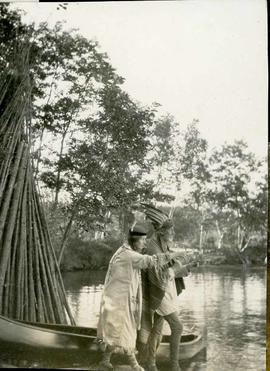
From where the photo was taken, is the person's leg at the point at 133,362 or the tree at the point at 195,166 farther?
the tree at the point at 195,166

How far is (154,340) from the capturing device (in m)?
3.78

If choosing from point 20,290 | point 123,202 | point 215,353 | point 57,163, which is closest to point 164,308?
point 215,353

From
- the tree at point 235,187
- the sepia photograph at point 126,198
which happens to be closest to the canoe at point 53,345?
the sepia photograph at point 126,198

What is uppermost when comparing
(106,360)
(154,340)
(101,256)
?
(101,256)

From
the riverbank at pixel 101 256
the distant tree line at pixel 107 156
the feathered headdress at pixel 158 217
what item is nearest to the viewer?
the feathered headdress at pixel 158 217

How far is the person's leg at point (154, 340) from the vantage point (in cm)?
376

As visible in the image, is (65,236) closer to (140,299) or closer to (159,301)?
(140,299)

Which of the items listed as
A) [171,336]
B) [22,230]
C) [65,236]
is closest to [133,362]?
[171,336]

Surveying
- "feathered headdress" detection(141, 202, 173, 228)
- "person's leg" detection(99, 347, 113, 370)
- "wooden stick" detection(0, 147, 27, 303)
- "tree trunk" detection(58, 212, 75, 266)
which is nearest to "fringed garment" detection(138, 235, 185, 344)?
"feathered headdress" detection(141, 202, 173, 228)

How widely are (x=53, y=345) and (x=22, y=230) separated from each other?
3.35 feet

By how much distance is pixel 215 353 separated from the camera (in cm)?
387

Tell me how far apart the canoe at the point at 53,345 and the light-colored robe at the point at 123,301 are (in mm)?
190

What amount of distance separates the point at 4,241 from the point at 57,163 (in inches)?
32.6

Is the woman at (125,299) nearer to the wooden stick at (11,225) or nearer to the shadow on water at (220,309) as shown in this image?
the shadow on water at (220,309)
